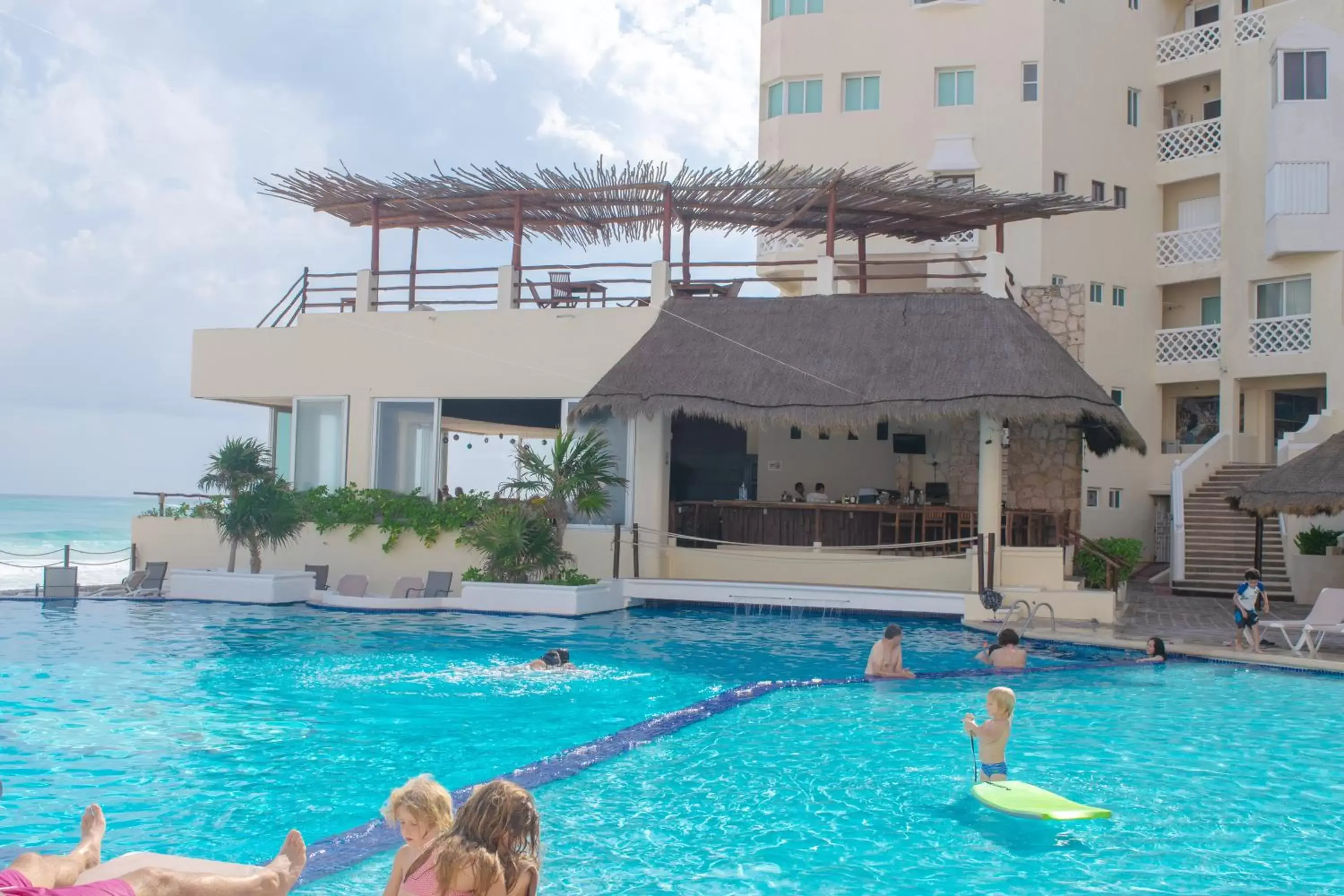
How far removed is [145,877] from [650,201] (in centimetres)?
1543

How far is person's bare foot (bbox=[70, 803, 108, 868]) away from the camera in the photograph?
4.85 metres

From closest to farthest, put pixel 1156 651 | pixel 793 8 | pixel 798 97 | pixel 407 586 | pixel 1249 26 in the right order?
pixel 1156 651 < pixel 407 586 < pixel 1249 26 < pixel 798 97 < pixel 793 8

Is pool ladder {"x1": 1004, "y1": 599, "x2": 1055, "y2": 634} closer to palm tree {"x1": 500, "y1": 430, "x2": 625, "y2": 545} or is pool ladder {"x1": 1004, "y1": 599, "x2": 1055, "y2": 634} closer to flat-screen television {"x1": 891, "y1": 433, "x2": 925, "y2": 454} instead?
palm tree {"x1": 500, "y1": 430, "x2": 625, "y2": 545}

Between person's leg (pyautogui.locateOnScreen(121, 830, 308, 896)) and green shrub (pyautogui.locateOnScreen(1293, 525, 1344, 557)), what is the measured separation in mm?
19317

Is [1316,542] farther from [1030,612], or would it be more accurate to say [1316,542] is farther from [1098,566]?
[1030,612]

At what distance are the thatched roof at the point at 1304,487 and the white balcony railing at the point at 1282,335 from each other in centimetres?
803

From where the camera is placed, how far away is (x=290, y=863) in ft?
15.9

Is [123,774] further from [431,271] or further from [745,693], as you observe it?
[431,271]

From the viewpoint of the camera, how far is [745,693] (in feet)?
35.8

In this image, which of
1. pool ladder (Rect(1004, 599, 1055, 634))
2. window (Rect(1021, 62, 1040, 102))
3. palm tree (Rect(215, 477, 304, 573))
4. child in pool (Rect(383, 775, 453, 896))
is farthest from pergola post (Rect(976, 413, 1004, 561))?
child in pool (Rect(383, 775, 453, 896))

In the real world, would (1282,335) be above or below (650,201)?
below

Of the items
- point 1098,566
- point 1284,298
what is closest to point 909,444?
point 1098,566

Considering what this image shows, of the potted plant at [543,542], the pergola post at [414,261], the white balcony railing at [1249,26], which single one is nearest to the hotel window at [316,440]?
the pergola post at [414,261]

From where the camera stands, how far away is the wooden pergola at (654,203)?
59.1 feet
